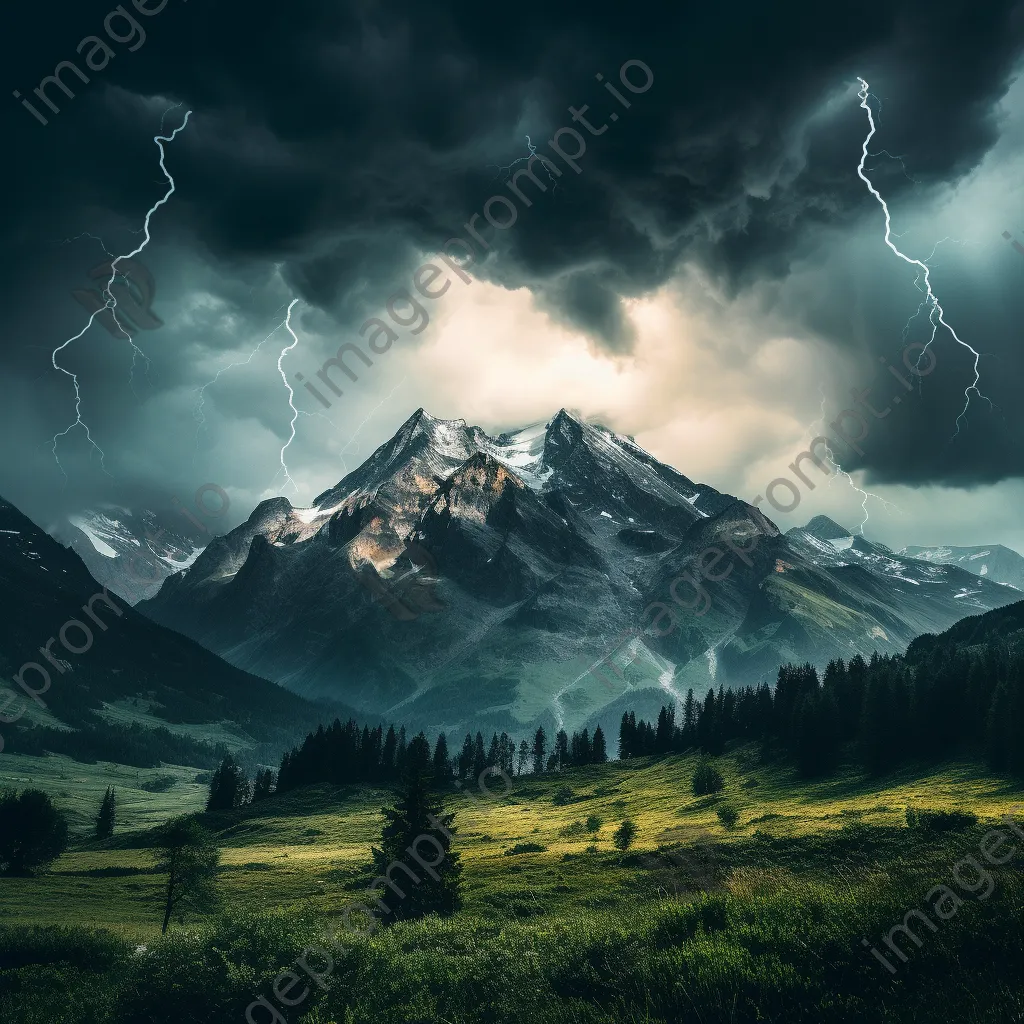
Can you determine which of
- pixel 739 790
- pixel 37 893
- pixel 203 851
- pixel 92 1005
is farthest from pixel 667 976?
pixel 739 790

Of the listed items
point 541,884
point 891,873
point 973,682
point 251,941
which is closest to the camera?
point 891,873

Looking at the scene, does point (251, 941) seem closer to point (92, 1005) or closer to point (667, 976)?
point (92, 1005)

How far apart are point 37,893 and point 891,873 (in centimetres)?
9884

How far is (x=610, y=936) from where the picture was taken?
3547cm

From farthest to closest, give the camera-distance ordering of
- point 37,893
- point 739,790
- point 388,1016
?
1. point 739,790
2. point 37,893
3. point 388,1016

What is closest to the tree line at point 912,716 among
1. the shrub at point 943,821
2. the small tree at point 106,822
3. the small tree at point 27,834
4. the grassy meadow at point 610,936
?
the grassy meadow at point 610,936

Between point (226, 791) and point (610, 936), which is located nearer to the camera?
point (610, 936)

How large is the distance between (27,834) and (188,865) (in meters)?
49.4

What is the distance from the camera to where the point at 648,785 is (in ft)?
489

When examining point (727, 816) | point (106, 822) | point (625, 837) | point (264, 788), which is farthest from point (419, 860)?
point (264, 788)

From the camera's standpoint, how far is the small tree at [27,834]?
4257 inches

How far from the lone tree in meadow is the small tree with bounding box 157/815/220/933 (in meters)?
21.6

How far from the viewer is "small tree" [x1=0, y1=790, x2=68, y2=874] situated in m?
108

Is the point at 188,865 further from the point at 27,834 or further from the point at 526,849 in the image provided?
the point at 27,834
